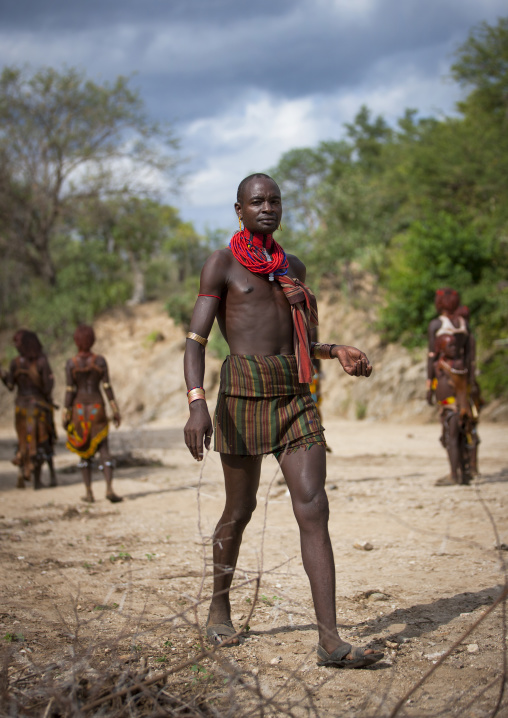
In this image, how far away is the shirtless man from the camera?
2.99 metres

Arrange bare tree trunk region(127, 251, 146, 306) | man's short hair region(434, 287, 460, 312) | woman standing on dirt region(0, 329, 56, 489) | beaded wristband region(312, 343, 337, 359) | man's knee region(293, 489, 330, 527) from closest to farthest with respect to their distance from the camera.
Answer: man's knee region(293, 489, 330, 527) < beaded wristband region(312, 343, 337, 359) < man's short hair region(434, 287, 460, 312) < woman standing on dirt region(0, 329, 56, 489) < bare tree trunk region(127, 251, 146, 306)

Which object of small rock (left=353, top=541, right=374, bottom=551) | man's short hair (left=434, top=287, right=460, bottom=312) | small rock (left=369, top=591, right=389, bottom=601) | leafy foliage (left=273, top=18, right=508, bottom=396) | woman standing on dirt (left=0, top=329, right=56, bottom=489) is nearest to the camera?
small rock (left=369, top=591, right=389, bottom=601)

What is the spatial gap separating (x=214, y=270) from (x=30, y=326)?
23.2 meters

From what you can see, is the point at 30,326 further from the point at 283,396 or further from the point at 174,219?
the point at 283,396

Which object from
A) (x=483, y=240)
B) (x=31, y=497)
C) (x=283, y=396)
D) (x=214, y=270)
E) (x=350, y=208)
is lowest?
(x=31, y=497)

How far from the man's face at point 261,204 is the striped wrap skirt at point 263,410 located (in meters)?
0.65

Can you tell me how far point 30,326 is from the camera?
24.8 m

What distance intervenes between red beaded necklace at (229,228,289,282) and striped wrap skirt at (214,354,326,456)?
431 millimetres

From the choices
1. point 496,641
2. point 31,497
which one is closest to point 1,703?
point 496,641

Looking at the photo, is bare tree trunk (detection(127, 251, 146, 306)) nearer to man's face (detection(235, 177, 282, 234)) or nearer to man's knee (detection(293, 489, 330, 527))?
man's face (detection(235, 177, 282, 234))

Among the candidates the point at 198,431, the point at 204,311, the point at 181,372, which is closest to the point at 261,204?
the point at 204,311

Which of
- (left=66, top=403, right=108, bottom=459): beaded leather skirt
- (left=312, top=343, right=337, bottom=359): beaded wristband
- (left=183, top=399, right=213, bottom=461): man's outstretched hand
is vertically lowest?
(left=66, top=403, right=108, bottom=459): beaded leather skirt

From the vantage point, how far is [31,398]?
8.73 m

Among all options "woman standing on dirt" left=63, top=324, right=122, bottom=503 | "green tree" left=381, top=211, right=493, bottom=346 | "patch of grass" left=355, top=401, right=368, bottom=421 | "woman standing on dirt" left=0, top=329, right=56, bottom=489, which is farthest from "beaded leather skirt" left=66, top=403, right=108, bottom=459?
"green tree" left=381, top=211, right=493, bottom=346
